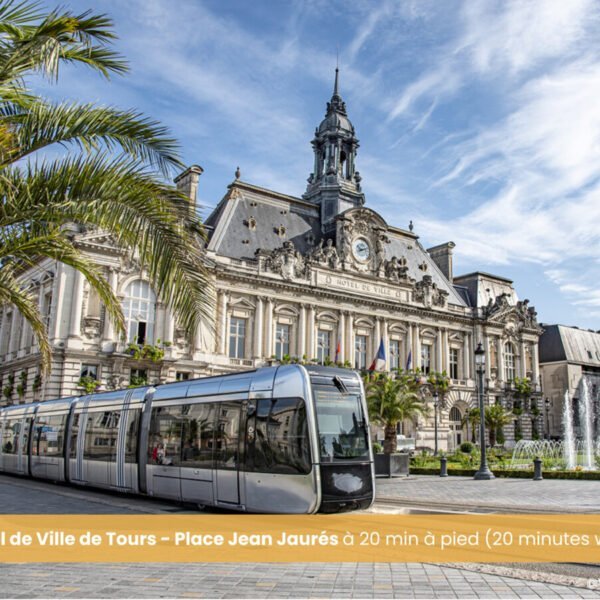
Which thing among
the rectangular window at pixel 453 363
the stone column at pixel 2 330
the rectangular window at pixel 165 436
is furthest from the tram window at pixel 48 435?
the rectangular window at pixel 453 363

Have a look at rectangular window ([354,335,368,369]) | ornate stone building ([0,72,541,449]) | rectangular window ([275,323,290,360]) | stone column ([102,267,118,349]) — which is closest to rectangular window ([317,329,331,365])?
ornate stone building ([0,72,541,449])

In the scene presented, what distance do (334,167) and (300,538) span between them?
4641 cm

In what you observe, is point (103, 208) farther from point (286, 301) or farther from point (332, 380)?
point (286, 301)

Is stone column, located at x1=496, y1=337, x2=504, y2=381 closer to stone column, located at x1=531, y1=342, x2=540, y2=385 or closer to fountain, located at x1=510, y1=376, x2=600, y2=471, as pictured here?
stone column, located at x1=531, y1=342, x2=540, y2=385

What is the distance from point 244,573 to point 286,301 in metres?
38.4

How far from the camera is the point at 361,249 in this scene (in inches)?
1987

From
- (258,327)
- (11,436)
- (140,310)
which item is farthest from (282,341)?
(11,436)

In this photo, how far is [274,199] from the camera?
1949 inches

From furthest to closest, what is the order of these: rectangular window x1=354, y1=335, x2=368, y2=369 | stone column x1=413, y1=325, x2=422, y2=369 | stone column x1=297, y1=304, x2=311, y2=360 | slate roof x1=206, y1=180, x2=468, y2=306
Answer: stone column x1=413, y1=325, x2=422, y2=369
rectangular window x1=354, y1=335, x2=368, y2=369
stone column x1=297, y1=304, x2=311, y2=360
slate roof x1=206, y1=180, x2=468, y2=306

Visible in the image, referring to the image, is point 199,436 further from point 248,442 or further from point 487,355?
point 487,355

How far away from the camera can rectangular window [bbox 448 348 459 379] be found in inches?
2188

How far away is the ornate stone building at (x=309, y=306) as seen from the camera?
124 feet

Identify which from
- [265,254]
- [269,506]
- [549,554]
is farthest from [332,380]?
[265,254]

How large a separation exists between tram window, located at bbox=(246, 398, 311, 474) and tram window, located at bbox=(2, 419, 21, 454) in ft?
46.3
